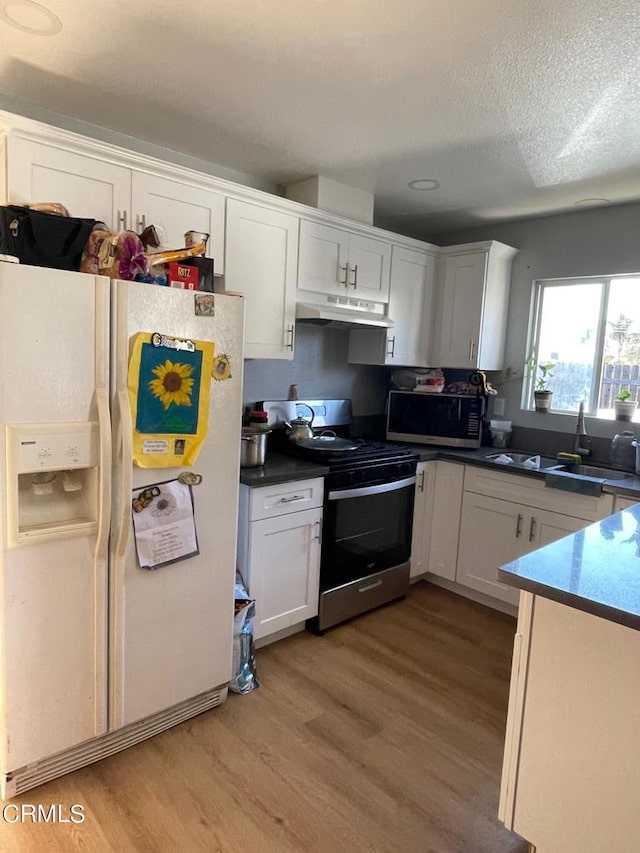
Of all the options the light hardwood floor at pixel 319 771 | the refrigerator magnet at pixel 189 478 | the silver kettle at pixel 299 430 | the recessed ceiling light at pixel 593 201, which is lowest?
the light hardwood floor at pixel 319 771

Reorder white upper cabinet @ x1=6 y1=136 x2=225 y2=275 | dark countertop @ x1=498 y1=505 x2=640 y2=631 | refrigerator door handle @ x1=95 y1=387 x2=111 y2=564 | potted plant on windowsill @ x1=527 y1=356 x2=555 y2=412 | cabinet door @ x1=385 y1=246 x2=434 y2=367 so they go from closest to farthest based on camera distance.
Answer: dark countertop @ x1=498 y1=505 x2=640 y2=631, refrigerator door handle @ x1=95 y1=387 x2=111 y2=564, white upper cabinet @ x1=6 y1=136 x2=225 y2=275, cabinet door @ x1=385 y1=246 x2=434 y2=367, potted plant on windowsill @ x1=527 y1=356 x2=555 y2=412

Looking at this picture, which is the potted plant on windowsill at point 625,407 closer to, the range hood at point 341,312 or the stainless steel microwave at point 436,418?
the stainless steel microwave at point 436,418

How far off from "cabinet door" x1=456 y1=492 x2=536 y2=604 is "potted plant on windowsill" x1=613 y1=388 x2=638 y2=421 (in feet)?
2.81

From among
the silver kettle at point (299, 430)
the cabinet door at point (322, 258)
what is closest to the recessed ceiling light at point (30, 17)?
the cabinet door at point (322, 258)

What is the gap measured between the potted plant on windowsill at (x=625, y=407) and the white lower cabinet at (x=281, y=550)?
74.2 inches

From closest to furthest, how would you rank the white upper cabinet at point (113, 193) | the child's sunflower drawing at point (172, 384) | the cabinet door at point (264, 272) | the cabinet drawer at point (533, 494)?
1. the child's sunflower drawing at point (172, 384)
2. the white upper cabinet at point (113, 193)
3. the cabinet door at point (264, 272)
4. the cabinet drawer at point (533, 494)

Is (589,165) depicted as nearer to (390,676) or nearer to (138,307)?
(138,307)

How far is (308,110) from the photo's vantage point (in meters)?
2.17

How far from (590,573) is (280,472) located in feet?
4.75

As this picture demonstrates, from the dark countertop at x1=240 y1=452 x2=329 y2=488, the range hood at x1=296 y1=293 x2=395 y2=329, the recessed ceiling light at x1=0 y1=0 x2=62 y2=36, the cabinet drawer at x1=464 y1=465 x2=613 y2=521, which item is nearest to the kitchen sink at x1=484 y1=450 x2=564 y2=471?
the cabinet drawer at x1=464 y1=465 x2=613 y2=521

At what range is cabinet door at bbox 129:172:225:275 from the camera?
2.26 m

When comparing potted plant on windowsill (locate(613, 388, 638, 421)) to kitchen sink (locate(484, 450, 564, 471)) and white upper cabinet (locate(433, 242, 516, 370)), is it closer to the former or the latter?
kitchen sink (locate(484, 450, 564, 471))

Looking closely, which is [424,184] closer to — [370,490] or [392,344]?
[392,344]

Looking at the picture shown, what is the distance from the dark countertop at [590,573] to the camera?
1236mm
